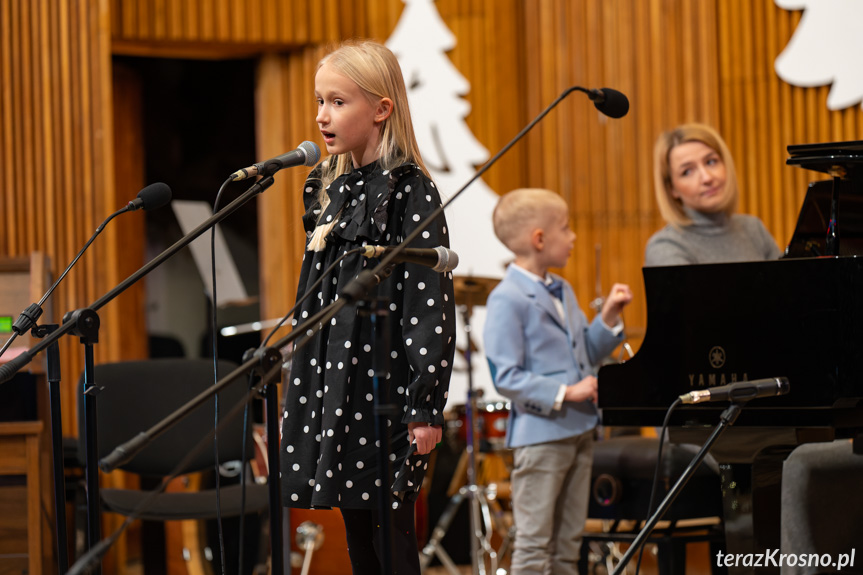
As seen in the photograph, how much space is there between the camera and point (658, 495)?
3443 millimetres

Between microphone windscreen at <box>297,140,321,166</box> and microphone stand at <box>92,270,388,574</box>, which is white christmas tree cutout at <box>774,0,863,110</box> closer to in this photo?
microphone windscreen at <box>297,140,321,166</box>

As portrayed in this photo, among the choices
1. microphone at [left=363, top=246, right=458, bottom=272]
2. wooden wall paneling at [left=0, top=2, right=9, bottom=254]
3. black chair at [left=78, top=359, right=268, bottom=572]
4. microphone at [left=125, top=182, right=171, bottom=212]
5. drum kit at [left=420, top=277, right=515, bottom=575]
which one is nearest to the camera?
microphone at [left=363, top=246, right=458, bottom=272]

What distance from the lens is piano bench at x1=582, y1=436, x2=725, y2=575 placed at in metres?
3.28

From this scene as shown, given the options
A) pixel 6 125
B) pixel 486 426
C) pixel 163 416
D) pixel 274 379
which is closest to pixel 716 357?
pixel 274 379

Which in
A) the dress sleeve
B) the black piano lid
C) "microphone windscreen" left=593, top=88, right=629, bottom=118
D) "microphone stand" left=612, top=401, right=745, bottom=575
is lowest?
"microphone stand" left=612, top=401, right=745, bottom=575

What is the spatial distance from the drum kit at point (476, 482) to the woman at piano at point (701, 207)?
0.87m

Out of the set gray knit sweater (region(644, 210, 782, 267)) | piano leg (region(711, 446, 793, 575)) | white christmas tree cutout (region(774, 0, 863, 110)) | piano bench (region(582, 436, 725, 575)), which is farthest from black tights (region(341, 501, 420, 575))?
white christmas tree cutout (region(774, 0, 863, 110))

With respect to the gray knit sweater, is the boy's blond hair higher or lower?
higher

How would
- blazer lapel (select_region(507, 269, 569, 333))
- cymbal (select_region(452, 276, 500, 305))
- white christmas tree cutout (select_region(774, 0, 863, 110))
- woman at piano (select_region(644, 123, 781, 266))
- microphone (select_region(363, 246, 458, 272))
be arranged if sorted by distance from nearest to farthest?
1. microphone (select_region(363, 246, 458, 272))
2. blazer lapel (select_region(507, 269, 569, 333))
3. woman at piano (select_region(644, 123, 781, 266))
4. cymbal (select_region(452, 276, 500, 305))
5. white christmas tree cutout (select_region(774, 0, 863, 110))

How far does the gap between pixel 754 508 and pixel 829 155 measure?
0.95 metres

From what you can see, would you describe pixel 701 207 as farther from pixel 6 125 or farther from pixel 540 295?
pixel 6 125

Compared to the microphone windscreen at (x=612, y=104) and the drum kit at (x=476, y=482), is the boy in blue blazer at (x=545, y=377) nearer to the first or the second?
the drum kit at (x=476, y=482)

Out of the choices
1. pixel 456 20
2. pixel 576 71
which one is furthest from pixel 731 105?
pixel 456 20

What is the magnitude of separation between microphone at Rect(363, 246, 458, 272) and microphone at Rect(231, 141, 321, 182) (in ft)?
1.22
